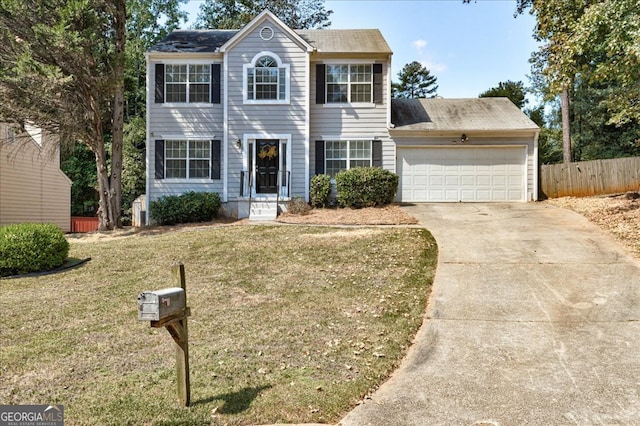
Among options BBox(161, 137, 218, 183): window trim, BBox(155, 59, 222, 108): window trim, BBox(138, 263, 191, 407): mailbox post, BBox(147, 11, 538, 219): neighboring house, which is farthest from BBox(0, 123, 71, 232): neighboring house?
BBox(138, 263, 191, 407): mailbox post

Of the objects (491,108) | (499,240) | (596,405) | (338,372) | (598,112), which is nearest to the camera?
(596,405)

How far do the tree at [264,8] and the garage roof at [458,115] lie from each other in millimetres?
14796

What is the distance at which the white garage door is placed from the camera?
1581 centimetres

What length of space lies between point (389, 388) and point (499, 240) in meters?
Answer: 6.56

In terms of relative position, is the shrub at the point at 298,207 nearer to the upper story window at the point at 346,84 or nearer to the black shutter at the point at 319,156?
the black shutter at the point at 319,156

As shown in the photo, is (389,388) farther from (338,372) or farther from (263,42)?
(263,42)

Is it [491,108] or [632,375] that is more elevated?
[491,108]

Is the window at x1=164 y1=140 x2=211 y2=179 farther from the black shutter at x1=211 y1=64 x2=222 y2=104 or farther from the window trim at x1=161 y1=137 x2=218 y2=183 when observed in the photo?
the black shutter at x1=211 y1=64 x2=222 y2=104

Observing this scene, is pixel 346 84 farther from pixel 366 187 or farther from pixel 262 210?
pixel 262 210

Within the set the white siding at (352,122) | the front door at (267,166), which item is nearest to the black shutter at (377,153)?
the white siding at (352,122)

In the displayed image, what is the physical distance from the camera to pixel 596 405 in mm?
3654

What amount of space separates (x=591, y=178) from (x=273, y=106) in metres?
11.4

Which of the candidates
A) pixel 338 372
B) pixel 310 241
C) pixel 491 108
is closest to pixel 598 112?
pixel 491 108

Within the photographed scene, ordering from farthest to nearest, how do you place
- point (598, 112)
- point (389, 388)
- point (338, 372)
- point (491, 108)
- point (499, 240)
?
point (598, 112)
point (491, 108)
point (499, 240)
point (338, 372)
point (389, 388)
